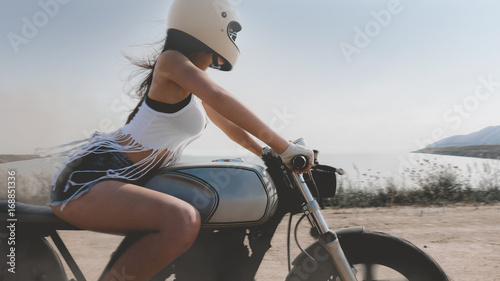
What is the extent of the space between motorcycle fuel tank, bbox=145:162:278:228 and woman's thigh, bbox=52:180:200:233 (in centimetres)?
8

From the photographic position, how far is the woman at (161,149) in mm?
1676

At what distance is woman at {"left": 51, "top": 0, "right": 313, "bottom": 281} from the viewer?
1.68 meters

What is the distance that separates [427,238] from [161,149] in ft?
11.0

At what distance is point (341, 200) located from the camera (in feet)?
19.3

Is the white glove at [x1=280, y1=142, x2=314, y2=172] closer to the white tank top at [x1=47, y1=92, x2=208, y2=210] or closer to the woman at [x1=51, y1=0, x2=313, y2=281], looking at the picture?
the woman at [x1=51, y1=0, x2=313, y2=281]

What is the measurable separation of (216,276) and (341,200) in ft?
14.1

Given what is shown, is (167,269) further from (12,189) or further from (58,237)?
(12,189)

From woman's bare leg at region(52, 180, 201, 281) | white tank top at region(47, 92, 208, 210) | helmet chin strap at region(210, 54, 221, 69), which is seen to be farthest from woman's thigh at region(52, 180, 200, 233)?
helmet chin strap at region(210, 54, 221, 69)

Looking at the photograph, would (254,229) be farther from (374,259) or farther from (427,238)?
(427,238)

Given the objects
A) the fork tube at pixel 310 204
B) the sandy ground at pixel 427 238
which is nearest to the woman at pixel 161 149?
the fork tube at pixel 310 204

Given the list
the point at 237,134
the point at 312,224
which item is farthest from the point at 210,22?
the point at 312,224

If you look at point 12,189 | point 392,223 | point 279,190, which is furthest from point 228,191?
point 392,223

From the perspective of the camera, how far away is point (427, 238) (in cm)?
431

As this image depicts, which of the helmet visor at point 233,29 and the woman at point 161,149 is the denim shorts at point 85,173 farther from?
the helmet visor at point 233,29
